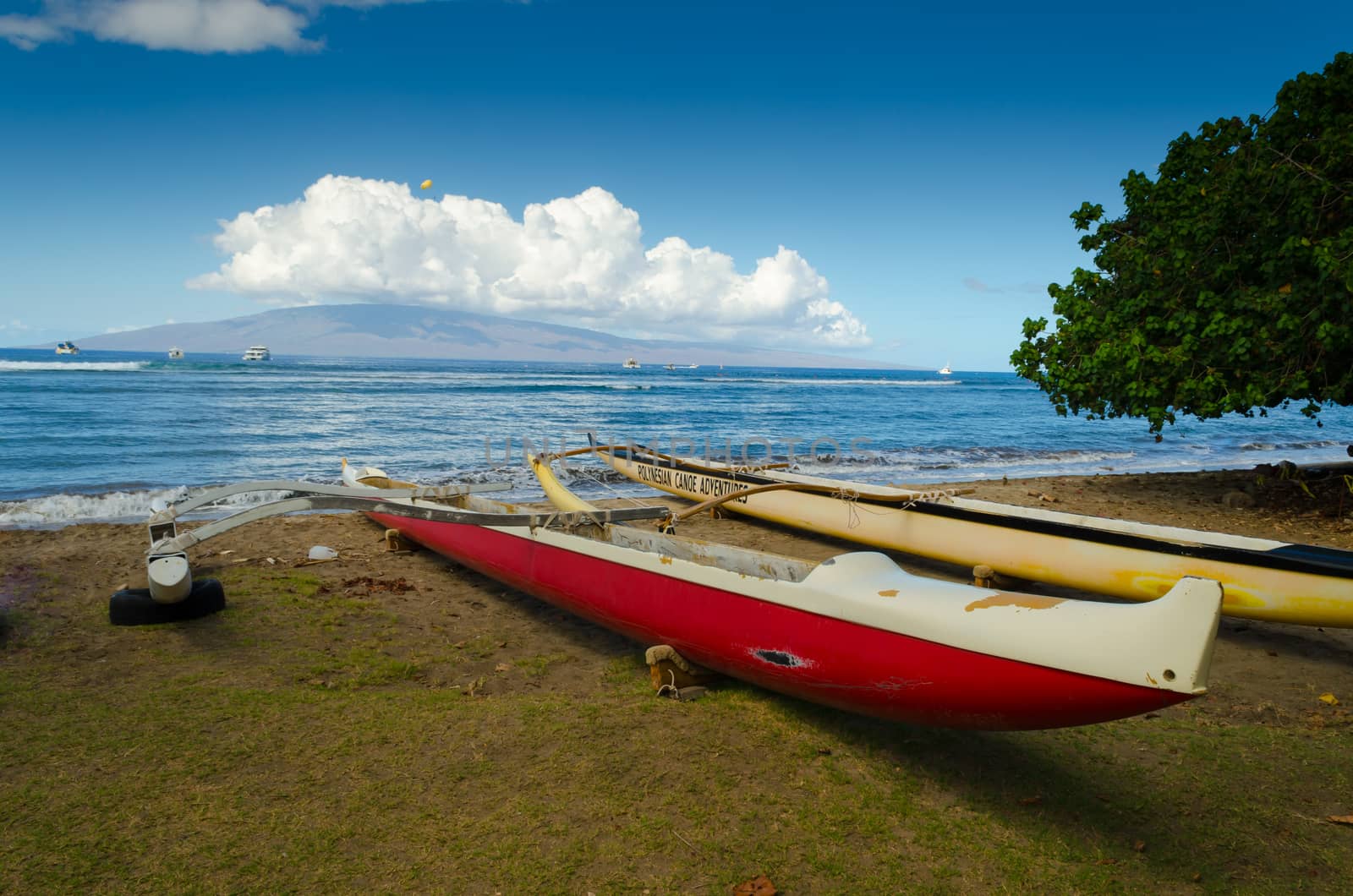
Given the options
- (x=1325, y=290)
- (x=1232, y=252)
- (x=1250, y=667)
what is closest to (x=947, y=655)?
(x=1250, y=667)

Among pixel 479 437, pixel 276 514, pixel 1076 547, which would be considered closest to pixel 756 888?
pixel 1076 547

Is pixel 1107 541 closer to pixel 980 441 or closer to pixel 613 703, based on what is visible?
pixel 613 703

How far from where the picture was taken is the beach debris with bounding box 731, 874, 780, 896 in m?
2.44

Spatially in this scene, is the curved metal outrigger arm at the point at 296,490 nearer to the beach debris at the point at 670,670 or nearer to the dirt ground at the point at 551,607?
the dirt ground at the point at 551,607

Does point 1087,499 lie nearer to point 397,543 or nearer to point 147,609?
point 397,543

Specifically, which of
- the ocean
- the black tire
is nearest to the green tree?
the ocean

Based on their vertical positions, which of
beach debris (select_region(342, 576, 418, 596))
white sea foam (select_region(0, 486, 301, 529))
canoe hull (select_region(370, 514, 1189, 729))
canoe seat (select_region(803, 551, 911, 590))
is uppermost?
canoe seat (select_region(803, 551, 911, 590))

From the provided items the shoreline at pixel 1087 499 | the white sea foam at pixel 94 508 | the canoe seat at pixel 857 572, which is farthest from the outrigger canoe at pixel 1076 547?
the white sea foam at pixel 94 508

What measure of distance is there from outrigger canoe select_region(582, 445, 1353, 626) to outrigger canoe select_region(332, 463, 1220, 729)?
1.51 m

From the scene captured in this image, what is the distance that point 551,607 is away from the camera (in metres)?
5.70

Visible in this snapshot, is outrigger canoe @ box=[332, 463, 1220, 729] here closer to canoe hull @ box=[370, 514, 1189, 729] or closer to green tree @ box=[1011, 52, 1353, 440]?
canoe hull @ box=[370, 514, 1189, 729]

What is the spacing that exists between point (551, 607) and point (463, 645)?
0.97m

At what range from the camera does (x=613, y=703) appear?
3895 millimetres

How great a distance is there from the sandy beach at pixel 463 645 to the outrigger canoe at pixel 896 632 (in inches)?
16.5
